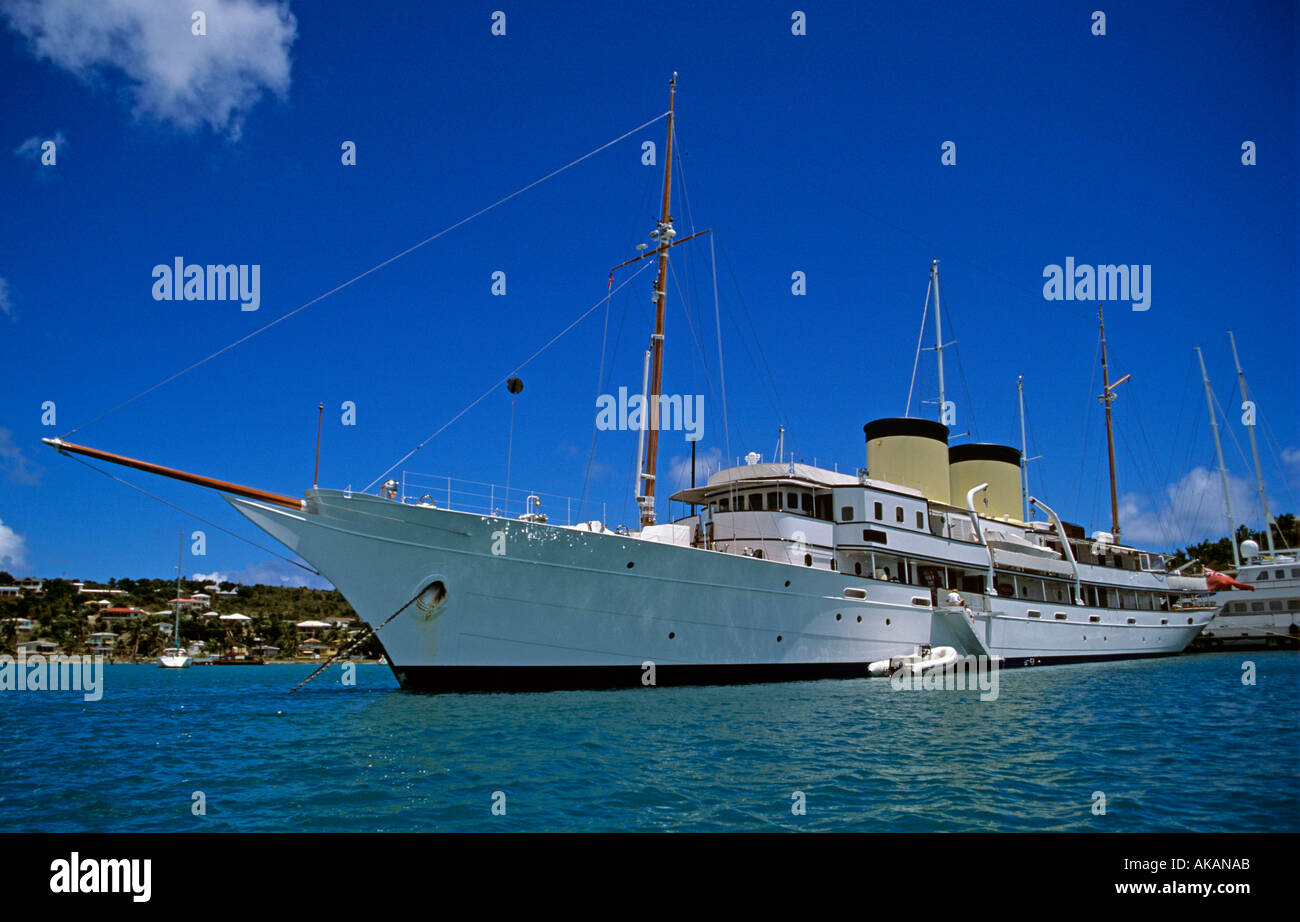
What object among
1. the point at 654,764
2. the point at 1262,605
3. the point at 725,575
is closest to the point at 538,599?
the point at 725,575

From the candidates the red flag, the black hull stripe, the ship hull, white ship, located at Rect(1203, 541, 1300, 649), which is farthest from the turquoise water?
white ship, located at Rect(1203, 541, 1300, 649)

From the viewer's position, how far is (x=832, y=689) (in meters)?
20.3

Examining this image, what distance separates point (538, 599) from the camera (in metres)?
17.8

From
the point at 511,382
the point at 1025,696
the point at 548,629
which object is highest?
the point at 511,382

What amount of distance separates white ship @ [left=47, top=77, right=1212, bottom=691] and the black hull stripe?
5 cm

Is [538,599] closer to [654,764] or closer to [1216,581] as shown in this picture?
[654,764]

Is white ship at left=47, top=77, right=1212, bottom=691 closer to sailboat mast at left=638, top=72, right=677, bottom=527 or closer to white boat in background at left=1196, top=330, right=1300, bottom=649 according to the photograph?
sailboat mast at left=638, top=72, right=677, bottom=527

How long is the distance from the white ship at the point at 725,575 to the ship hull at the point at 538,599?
0.04 m

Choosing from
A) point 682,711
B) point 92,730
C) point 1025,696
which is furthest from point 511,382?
point 1025,696

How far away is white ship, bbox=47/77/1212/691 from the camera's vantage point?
56.1 feet
